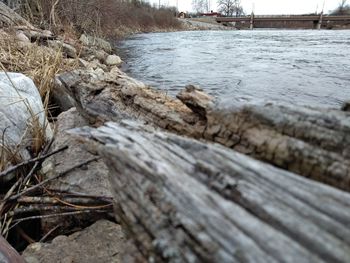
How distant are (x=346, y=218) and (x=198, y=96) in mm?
757

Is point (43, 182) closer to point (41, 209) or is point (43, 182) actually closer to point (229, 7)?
point (41, 209)

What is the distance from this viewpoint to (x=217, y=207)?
2.46ft

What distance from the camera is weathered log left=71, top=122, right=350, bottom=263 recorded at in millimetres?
654

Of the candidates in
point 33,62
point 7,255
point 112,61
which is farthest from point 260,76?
point 7,255

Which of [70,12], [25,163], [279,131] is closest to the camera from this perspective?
[279,131]

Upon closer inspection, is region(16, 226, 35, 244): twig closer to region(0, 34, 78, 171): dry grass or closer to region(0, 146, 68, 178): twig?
region(0, 146, 68, 178): twig

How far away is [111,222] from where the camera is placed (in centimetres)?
156

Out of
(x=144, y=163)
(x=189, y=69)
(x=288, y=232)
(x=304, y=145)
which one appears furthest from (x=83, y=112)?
(x=189, y=69)

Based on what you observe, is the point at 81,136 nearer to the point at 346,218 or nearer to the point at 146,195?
the point at 146,195

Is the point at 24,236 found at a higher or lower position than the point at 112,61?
higher

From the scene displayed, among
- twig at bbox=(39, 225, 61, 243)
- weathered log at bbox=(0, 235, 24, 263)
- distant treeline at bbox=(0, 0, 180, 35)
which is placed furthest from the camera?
distant treeline at bbox=(0, 0, 180, 35)

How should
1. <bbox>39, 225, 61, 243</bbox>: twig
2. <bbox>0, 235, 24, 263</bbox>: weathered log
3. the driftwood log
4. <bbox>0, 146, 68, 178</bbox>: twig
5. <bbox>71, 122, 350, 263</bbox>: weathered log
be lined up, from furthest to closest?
<bbox>0, 146, 68, 178</bbox>: twig, <bbox>39, 225, 61, 243</bbox>: twig, <bbox>0, 235, 24, 263</bbox>: weathered log, the driftwood log, <bbox>71, 122, 350, 263</bbox>: weathered log

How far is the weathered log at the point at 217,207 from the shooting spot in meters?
0.65

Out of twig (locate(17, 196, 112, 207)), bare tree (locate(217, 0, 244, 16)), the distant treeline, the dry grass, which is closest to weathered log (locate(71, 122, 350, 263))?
twig (locate(17, 196, 112, 207))
